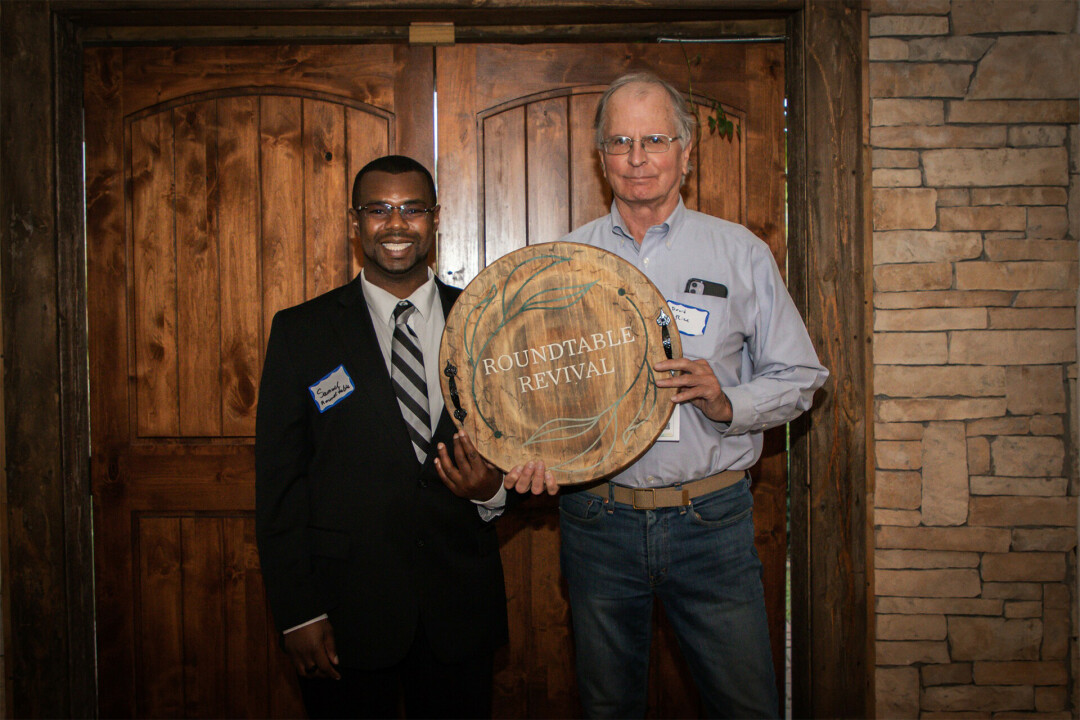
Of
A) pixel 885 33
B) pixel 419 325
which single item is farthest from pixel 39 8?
pixel 885 33

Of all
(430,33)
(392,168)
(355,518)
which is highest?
(430,33)

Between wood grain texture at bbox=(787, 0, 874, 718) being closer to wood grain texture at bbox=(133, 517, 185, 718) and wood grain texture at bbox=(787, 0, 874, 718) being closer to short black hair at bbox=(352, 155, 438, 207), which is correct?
short black hair at bbox=(352, 155, 438, 207)

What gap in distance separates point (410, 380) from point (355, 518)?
1.15 feet

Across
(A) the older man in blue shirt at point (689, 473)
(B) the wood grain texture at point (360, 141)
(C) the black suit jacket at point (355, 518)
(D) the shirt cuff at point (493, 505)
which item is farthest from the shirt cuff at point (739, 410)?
(B) the wood grain texture at point (360, 141)

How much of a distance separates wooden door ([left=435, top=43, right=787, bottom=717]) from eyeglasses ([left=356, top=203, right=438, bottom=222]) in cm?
73

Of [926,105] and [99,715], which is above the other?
[926,105]

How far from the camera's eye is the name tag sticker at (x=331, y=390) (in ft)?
5.29

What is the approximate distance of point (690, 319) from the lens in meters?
1.60

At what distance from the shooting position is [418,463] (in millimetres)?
1615

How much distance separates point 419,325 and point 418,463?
348 millimetres

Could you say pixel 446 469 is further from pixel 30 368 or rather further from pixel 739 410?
pixel 30 368

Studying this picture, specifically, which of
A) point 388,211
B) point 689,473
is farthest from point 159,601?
point 689,473

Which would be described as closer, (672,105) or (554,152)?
(672,105)

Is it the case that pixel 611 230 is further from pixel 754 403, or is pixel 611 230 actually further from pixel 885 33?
pixel 885 33
